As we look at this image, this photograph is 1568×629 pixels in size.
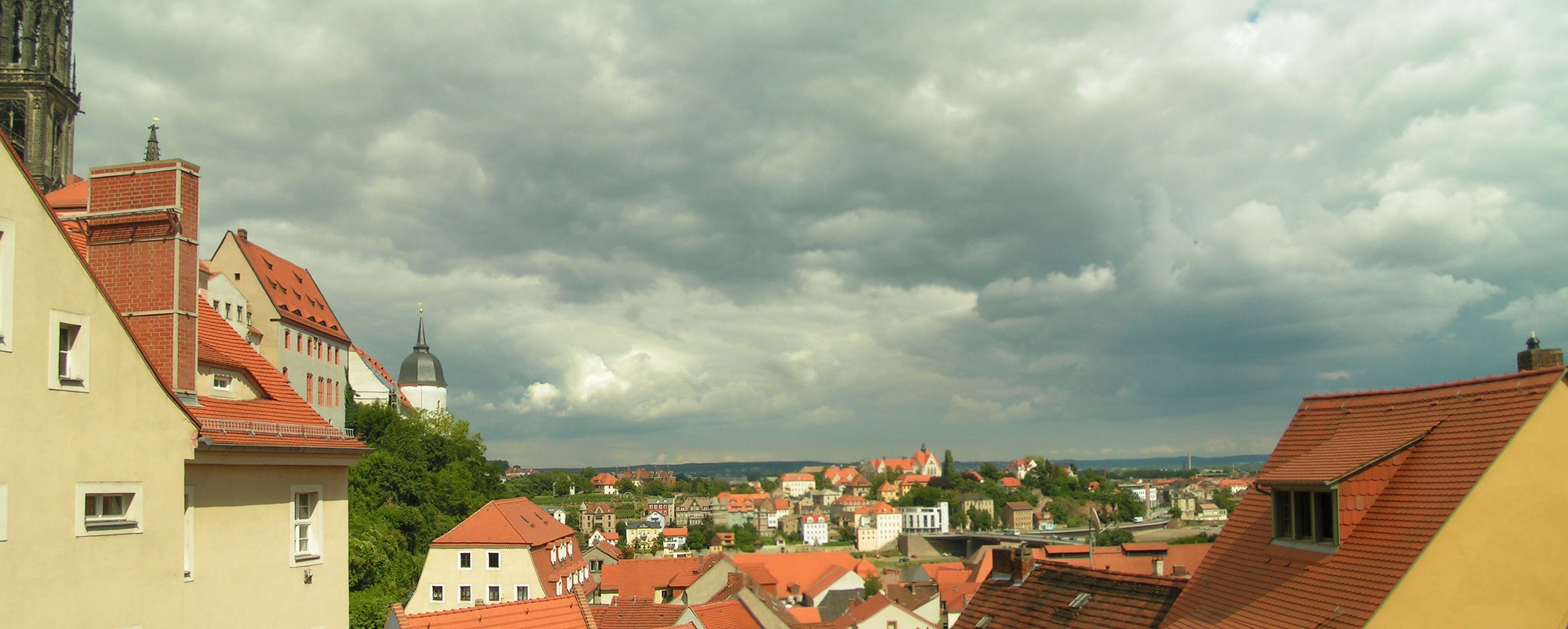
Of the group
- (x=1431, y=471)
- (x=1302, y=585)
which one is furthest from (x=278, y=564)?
(x=1431, y=471)

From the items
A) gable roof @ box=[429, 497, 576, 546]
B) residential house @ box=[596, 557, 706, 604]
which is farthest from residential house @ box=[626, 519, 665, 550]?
gable roof @ box=[429, 497, 576, 546]

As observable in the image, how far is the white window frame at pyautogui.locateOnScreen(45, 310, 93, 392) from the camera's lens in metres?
11.2

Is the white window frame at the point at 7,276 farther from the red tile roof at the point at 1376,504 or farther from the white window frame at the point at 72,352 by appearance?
the red tile roof at the point at 1376,504

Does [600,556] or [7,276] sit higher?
[7,276]

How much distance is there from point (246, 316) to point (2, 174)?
59.9 meters

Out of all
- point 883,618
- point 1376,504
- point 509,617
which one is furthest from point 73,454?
point 883,618

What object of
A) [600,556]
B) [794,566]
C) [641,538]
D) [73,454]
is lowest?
[641,538]

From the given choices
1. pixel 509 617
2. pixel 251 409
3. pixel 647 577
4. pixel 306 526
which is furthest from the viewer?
pixel 647 577

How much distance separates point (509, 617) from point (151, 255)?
8059 mm

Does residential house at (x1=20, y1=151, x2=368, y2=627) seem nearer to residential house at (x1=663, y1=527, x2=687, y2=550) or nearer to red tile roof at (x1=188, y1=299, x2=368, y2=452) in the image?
red tile roof at (x1=188, y1=299, x2=368, y2=452)

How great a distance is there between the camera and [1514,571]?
10977mm

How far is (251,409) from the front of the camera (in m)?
15.4

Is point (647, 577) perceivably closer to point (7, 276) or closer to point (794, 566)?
point (794, 566)

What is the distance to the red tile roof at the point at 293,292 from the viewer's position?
221ft
